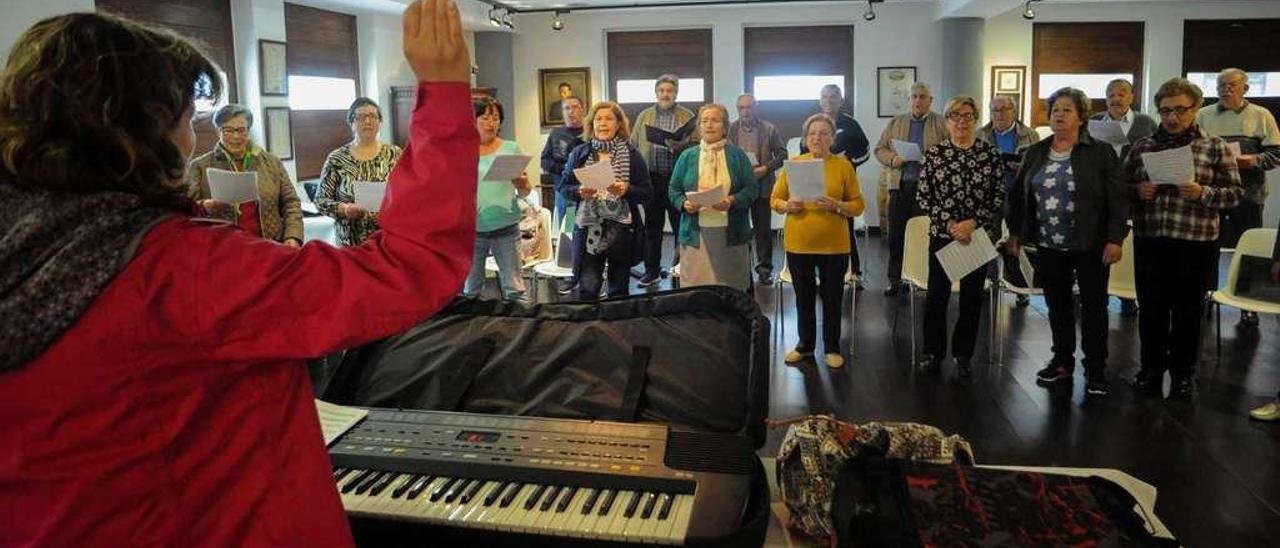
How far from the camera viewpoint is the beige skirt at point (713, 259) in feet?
14.9

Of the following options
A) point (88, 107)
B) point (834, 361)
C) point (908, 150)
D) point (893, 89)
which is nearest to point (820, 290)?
point (834, 361)

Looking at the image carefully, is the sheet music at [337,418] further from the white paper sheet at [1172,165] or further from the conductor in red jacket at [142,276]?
the white paper sheet at [1172,165]

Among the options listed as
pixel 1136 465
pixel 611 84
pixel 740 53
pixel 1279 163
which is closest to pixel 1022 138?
pixel 1279 163

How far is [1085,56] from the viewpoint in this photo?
9695 mm

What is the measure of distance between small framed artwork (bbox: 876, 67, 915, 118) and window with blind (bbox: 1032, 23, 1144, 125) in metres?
1.34

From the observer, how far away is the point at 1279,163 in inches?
198

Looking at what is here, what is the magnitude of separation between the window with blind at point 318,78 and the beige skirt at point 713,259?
4.02m

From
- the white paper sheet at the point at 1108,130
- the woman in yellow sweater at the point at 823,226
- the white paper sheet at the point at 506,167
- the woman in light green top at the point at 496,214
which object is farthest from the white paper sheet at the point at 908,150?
the white paper sheet at the point at 506,167

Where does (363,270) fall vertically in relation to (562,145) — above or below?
below

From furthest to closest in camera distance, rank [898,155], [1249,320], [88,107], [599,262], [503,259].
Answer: [898,155]
[1249,320]
[599,262]
[503,259]
[88,107]

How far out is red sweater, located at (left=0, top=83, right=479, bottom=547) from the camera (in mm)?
813

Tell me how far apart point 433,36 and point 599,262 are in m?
3.80

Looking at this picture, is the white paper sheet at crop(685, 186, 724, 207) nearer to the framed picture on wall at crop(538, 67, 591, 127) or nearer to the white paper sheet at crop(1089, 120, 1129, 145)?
the white paper sheet at crop(1089, 120, 1129, 145)

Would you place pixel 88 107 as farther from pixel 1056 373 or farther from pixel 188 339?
pixel 1056 373
